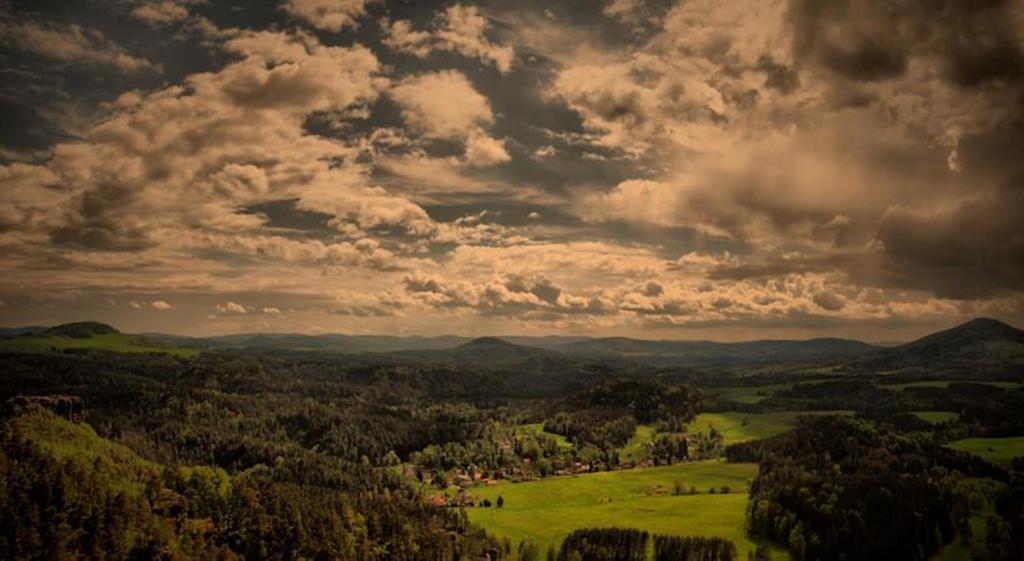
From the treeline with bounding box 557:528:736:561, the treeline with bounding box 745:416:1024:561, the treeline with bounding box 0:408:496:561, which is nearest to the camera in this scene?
the treeline with bounding box 0:408:496:561

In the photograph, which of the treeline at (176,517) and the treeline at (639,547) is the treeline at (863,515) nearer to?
the treeline at (639,547)

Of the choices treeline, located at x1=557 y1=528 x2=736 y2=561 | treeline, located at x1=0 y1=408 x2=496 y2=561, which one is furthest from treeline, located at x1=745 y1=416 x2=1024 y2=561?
treeline, located at x1=0 y1=408 x2=496 y2=561

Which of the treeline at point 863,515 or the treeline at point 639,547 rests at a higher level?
the treeline at point 863,515

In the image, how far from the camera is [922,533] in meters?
156

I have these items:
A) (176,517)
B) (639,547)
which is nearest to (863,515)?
(639,547)

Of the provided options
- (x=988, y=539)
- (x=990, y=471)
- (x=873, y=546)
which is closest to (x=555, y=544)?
(x=873, y=546)

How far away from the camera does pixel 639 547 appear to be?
15662 cm

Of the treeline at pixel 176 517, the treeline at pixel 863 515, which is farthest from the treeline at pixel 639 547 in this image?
the treeline at pixel 176 517

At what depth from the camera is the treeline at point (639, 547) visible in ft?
496

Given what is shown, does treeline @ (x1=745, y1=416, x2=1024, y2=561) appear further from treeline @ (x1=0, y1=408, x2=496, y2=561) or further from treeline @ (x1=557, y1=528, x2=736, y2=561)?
treeline @ (x1=0, y1=408, x2=496, y2=561)

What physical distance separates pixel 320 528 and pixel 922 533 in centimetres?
15384

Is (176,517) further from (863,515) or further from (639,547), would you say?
(863,515)

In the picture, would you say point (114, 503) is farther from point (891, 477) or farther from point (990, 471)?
point (990, 471)

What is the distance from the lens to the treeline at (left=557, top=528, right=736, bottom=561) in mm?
151250
